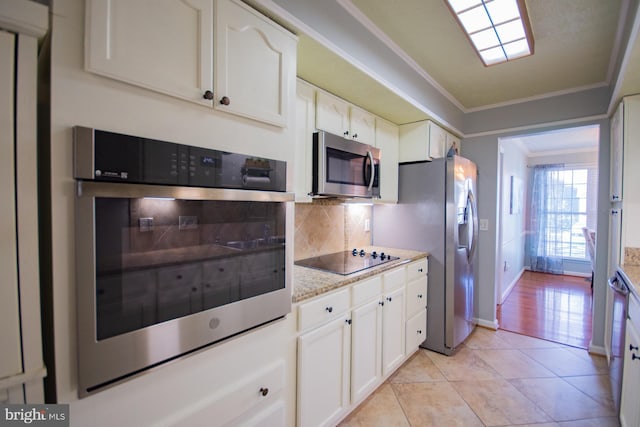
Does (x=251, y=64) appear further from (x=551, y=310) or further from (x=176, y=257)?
(x=551, y=310)

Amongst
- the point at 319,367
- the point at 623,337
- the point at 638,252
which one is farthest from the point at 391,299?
the point at 638,252

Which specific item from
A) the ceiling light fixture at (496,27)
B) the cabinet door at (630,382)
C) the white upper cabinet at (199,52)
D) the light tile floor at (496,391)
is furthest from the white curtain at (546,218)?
the white upper cabinet at (199,52)

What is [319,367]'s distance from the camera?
1585 mm

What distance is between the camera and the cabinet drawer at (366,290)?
182 cm

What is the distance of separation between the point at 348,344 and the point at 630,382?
4.78ft

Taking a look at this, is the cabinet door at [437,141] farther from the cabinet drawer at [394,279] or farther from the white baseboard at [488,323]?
the white baseboard at [488,323]

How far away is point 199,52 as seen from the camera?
41.3 inches

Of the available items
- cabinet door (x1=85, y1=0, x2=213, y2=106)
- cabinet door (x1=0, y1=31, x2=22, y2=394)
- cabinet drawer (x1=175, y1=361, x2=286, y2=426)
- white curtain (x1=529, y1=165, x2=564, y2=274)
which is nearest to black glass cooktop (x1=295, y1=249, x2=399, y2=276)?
cabinet drawer (x1=175, y1=361, x2=286, y2=426)

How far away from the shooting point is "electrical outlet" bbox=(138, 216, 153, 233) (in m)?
0.90

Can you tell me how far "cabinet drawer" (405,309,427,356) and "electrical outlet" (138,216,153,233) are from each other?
2.16 meters

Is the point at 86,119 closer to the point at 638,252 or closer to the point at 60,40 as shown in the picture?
the point at 60,40

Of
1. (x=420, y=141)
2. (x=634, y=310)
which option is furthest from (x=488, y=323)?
(x=420, y=141)

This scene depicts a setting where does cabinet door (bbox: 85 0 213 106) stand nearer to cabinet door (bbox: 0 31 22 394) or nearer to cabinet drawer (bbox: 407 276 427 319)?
cabinet door (bbox: 0 31 22 394)

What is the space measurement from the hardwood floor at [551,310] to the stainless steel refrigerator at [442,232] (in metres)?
0.99
